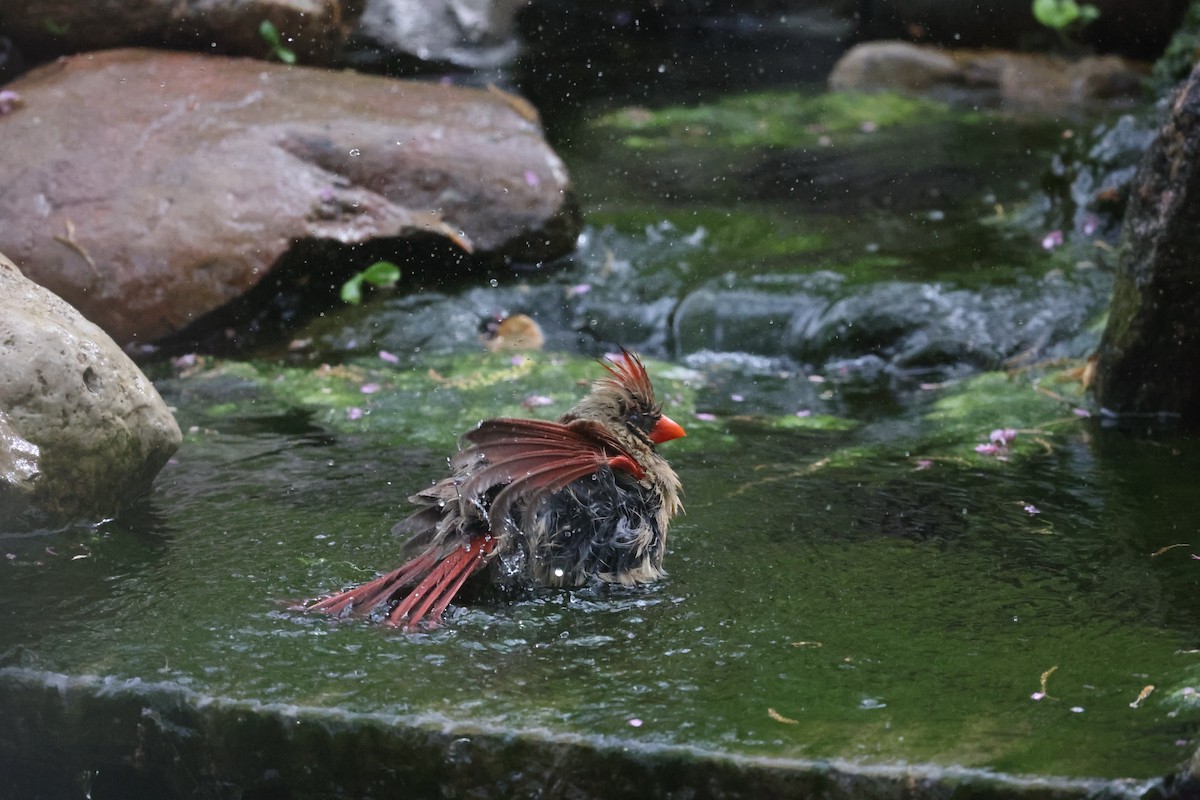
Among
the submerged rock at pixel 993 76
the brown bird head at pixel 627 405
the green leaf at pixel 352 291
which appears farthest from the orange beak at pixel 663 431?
the submerged rock at pixel 993 76

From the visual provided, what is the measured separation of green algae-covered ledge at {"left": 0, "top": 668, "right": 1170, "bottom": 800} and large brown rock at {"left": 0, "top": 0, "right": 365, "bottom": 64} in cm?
553

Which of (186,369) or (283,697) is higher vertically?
(283,697)

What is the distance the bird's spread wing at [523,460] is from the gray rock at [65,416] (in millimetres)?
1308

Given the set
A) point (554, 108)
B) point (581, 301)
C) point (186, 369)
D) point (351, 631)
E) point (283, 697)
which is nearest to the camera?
point (283, 697)

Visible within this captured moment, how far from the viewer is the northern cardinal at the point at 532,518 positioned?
3264 millimetres

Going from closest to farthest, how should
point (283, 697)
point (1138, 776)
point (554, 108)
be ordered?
point (1138, 776) < point (283, 697) < point (554, 108)

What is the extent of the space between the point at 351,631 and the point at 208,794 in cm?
52

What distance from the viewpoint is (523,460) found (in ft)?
10.9

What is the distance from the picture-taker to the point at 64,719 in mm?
2883

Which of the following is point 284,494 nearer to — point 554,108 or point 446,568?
point 446,568

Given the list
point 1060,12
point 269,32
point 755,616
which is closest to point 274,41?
point 269,32

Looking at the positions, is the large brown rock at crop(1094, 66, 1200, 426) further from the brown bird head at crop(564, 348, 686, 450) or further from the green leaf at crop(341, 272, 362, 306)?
the green leaf at crop(341, 272, 362, 306)

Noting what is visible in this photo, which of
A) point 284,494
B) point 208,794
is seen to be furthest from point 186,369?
point 208,794

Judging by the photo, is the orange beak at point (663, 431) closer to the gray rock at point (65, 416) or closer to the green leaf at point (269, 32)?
the gray rock at point (65, 416)
